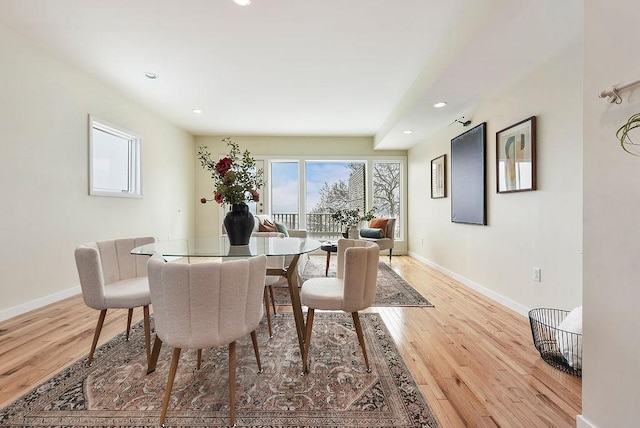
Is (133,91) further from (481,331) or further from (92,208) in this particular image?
(481,331)

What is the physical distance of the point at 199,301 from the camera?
50.6 inches

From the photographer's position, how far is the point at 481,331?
2438 millimetres

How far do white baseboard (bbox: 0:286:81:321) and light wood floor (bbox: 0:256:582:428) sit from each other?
7cm

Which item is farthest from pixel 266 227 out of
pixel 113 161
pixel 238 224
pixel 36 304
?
pixel 36 304

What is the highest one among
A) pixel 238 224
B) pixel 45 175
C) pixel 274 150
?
pixel 274 150

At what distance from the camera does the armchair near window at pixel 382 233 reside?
17.3ft

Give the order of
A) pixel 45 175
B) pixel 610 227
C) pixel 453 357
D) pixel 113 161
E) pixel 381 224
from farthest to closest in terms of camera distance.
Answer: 1. pixel 381 224
2. pixel 113 161
3. pixel 45 175
4. pixel 453 357
5. pixel 610 227

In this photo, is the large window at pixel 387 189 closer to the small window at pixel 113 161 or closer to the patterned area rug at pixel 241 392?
the small window at pixel 113 161

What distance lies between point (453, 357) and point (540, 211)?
156 centimetres

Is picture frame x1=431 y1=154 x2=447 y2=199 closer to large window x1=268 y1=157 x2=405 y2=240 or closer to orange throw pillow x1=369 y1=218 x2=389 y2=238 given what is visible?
orange throw pillow x1=369 y1=218 x2=389 y2=238

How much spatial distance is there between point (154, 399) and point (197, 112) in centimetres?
439

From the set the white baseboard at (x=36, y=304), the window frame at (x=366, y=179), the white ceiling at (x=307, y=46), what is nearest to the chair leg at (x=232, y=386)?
the white ceiling at (x=307, y=46)

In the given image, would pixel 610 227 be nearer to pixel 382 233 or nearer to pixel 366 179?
pixel 382 233

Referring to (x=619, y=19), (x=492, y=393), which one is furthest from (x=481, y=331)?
(x=619, y=19)
